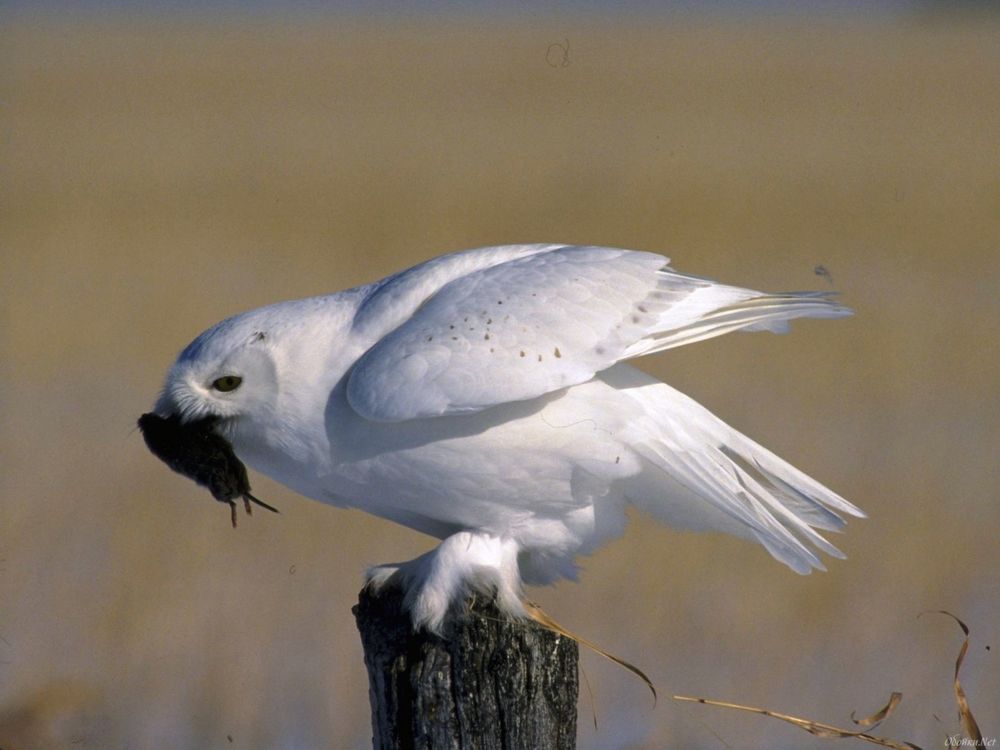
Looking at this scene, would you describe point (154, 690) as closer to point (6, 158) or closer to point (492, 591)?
point (492, 591)

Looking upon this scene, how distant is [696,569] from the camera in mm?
7352

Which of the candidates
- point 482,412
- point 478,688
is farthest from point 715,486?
point 478,688

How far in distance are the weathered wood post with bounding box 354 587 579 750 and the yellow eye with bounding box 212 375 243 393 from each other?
0.77 metres

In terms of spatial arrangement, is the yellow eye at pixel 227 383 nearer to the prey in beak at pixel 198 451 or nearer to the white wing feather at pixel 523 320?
the prey in beak at pixel 198 451

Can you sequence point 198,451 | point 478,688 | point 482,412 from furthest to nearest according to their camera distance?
1. point 198,451
2. point 482,412
3. point 478,688

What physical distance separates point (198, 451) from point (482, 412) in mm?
729

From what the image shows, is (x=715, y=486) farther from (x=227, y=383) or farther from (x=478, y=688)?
(x=227, y=383)

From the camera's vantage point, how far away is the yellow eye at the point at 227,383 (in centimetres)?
373

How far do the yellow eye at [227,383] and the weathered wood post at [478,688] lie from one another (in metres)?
0.77

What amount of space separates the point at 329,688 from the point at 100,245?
7077mm

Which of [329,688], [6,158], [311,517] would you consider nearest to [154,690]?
[329,688]

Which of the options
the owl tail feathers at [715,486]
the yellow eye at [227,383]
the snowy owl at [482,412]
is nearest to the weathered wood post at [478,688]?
the snowy owl at [482,412]

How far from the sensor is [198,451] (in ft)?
12.2

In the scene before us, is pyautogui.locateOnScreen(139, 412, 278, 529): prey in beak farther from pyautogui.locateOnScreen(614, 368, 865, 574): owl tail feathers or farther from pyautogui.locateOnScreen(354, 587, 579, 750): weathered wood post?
pyautogui.locateOnScreen(614, 368, 865, 574): owl tail feathers
